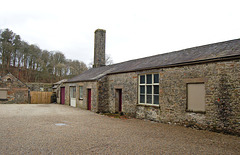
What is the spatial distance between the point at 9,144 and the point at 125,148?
3.76m

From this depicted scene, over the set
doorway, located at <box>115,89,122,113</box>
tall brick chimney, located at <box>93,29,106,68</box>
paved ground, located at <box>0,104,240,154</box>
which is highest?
tall brick chimney, located at <box>93,29,106,68</box>

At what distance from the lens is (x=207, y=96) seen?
27.0ft

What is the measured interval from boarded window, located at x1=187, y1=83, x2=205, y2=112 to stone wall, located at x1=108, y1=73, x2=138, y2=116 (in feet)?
12.9

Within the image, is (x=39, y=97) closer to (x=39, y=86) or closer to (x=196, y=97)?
(x=39, y=86)

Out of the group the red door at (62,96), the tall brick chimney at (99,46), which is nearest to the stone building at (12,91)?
the red door at (62,96)

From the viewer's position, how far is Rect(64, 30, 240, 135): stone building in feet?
24.7

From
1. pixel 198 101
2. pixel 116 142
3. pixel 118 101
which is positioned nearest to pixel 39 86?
pixel 118 101

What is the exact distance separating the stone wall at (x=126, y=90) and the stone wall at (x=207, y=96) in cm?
215

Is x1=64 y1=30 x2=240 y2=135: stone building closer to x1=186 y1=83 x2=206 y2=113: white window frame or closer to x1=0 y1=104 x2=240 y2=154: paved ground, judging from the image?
x1=186 y1=83 x2=206 y2=113: white window frame

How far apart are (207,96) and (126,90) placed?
5925mm

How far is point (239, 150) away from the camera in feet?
18.0

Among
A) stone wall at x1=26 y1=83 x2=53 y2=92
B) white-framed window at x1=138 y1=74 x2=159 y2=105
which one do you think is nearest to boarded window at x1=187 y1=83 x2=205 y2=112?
white-framed window at x1=138 y1=74 x2=159 y2=105

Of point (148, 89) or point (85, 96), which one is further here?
point (85, 96)

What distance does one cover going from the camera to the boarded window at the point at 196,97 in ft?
27.9
